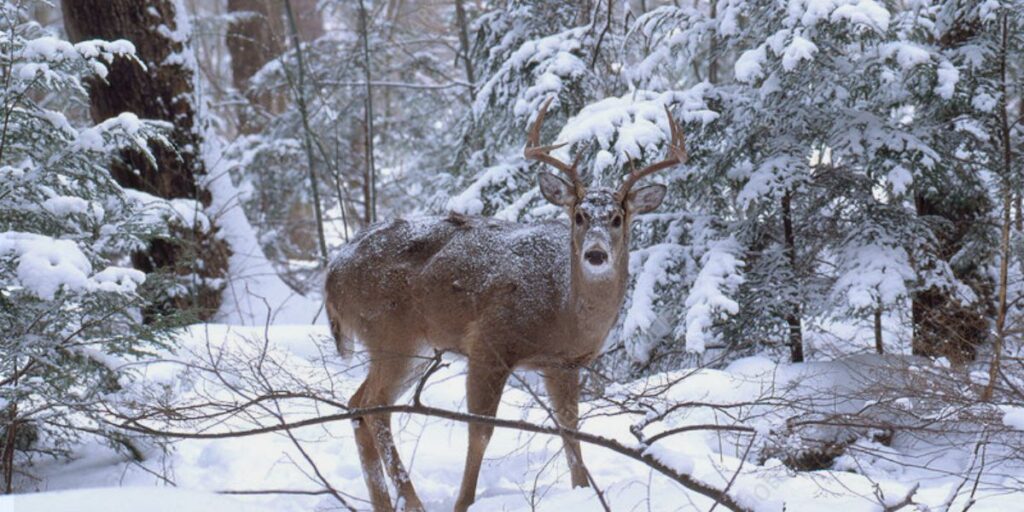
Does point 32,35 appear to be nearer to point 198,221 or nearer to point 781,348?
point 198,221

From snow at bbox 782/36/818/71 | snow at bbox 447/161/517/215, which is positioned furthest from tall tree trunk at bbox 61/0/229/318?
snow at bbox 782/36/818/71

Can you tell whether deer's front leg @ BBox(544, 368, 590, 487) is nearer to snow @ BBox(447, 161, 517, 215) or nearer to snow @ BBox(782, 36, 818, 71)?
snow @ BBox(782, 36, 818, 71)

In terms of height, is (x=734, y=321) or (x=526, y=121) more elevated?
(x=526, y=121)

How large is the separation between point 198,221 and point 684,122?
4.56 metres

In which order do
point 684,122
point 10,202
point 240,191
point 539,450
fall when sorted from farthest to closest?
point 240,191 → point 684,122 → point 539,450 → point 10,202

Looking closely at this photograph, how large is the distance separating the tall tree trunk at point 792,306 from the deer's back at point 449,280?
2092mm

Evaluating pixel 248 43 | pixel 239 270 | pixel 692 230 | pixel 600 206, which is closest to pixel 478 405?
pixel 600 206

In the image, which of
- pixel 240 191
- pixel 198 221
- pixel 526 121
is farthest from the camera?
pixel 240 191

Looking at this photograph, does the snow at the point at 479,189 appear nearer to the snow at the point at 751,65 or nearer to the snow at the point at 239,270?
the snow at the point at 239,270

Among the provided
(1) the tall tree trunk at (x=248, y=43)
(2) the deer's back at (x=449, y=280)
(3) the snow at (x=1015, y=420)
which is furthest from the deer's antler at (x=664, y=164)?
(1) the tall tree trunk at (x=248, y=43)

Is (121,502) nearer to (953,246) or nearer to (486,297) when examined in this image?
(486,297)

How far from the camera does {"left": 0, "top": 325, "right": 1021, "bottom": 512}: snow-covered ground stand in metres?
4.39

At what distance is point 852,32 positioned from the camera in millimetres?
6086

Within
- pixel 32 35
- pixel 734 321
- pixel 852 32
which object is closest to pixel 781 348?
pixel 734 321
